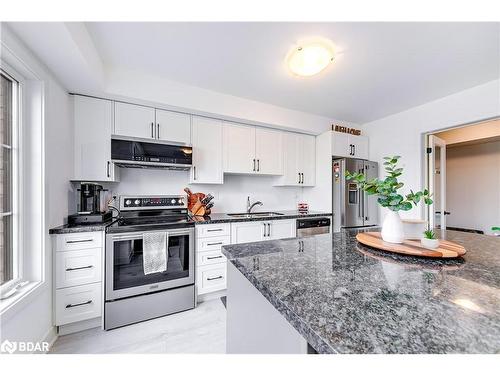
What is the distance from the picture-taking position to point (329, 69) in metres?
2.02

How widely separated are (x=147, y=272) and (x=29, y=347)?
0.80 meters

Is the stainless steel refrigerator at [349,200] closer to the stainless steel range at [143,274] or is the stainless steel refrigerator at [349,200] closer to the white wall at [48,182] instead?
the stainless steel range at [143,274]

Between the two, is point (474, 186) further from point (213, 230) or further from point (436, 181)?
point (213, 230)

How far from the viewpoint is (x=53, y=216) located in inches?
67.5

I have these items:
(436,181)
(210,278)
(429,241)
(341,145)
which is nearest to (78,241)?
(210,278)

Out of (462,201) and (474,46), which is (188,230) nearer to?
(474,46)

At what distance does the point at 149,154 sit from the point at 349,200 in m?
2.73

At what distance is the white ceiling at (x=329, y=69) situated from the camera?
1.52 meters

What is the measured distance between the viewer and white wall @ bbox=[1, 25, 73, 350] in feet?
4.25

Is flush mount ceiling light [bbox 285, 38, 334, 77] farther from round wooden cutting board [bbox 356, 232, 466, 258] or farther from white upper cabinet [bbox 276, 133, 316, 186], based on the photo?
white upper cabinet [bbox 276, 133, 316, 186]

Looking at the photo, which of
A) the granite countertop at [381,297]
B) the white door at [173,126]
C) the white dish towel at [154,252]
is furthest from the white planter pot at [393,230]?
the white door at [173,126]

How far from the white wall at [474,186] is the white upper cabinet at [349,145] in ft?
9.92
